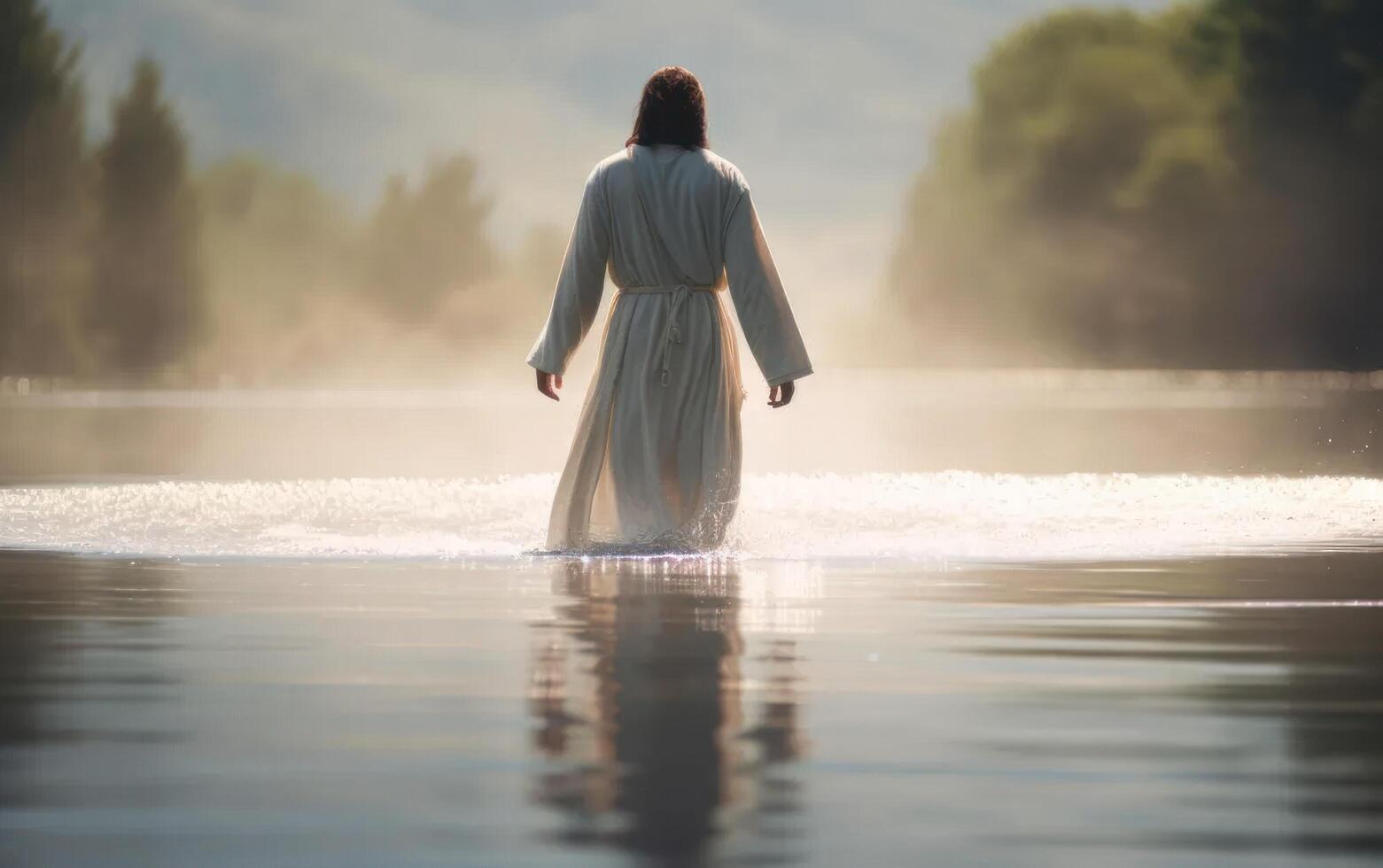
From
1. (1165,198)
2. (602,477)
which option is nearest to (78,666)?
(602,477)

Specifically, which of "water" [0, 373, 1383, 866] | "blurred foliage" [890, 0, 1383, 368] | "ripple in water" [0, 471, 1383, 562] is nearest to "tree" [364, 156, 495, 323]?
"blurred foliage" [890, 0, 1383, 368]

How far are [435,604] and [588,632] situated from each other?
0.88 metres

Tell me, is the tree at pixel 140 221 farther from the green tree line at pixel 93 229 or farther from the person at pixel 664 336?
the person at pixel 664 336

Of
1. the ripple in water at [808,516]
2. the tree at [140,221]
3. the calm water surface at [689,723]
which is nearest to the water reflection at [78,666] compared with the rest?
the calm water surface at [689,723]

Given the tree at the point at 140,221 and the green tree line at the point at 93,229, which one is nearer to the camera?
the green tree line at the point at 93,229

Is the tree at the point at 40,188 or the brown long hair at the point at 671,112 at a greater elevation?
the tree at the point at 40,188

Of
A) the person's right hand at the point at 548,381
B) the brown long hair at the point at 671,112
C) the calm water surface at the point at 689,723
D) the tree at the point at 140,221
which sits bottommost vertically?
the calm water surface at the point at 689,723

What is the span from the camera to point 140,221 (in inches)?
2090

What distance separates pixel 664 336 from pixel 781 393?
45 centimetres

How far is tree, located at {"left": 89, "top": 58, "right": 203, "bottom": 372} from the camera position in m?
52.8

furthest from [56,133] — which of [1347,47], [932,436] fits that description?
[932,436]

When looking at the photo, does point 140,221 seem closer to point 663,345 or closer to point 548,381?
point 548,381

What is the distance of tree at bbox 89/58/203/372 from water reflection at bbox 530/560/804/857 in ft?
156

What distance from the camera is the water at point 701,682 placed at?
351 centimetres
